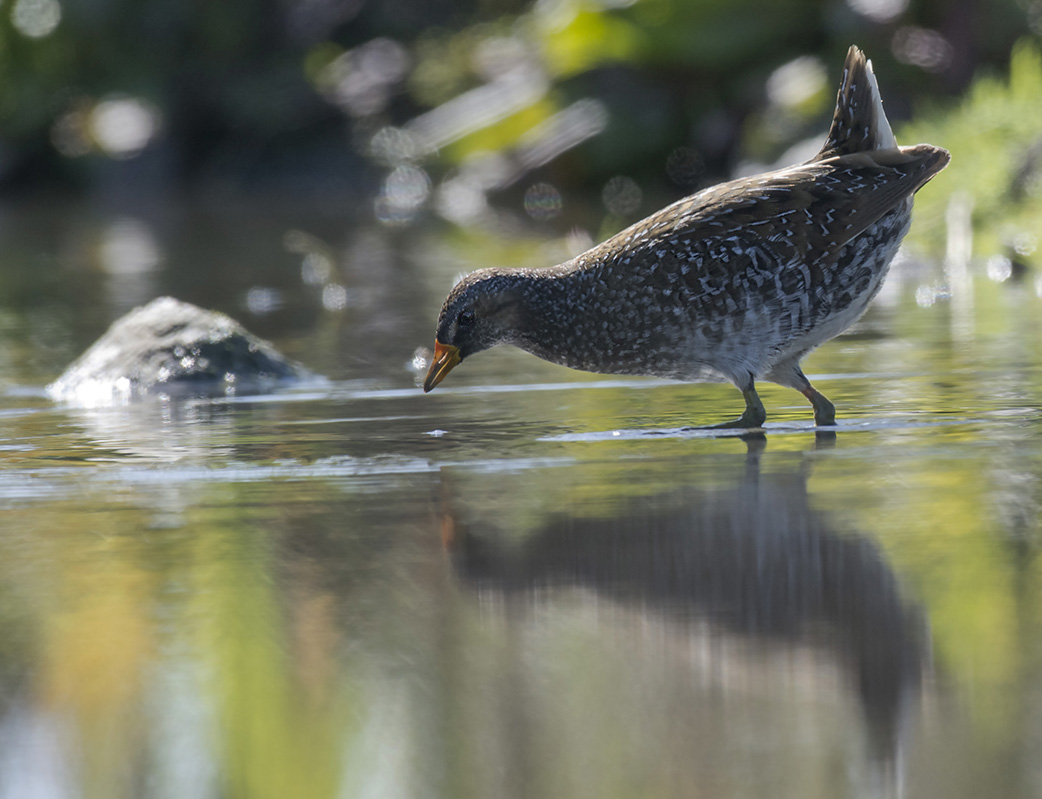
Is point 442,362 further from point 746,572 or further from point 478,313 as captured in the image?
point 746,572

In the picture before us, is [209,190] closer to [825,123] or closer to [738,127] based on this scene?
[738,127]

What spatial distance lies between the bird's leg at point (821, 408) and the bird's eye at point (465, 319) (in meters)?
1.48

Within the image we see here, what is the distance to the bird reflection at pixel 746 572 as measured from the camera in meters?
3.89

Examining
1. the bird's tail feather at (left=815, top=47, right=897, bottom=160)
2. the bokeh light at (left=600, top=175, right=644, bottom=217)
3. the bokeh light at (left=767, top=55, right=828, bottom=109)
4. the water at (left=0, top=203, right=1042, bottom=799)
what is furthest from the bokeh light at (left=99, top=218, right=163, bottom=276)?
the bird's tail feather at (left=815, top=47, right=897, bottom=160)

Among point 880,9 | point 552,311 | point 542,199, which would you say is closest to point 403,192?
point 542,199

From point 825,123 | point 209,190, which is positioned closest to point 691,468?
point 825,123

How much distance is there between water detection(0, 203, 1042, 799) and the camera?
11.3 feet

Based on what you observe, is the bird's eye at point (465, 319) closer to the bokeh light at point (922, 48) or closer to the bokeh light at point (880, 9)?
the bokeh light at point (922, 48)

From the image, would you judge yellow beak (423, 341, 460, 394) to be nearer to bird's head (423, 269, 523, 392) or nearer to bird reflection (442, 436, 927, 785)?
bird's head (423, 269, 523, 392)

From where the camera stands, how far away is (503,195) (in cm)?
2266

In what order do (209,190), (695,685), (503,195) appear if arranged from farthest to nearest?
(209,190) < (503,195) < (695,685)

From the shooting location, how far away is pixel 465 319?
23.7ft

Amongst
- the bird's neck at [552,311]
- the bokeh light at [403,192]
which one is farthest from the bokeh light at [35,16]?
the bird's neck at [552,311]

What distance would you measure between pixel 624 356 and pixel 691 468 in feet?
3.47
